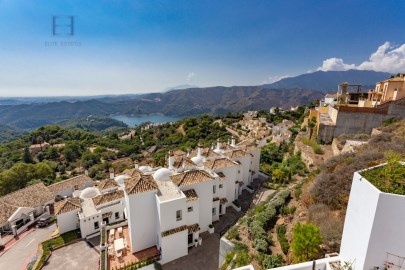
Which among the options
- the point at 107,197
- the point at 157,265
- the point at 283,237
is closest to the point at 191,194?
the point at 157,265

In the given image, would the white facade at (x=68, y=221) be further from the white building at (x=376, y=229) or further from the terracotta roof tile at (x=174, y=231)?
the white building at (x=376, y=229)

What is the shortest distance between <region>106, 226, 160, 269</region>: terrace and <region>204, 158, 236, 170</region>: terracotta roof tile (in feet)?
29.1

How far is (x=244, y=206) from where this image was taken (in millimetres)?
23219

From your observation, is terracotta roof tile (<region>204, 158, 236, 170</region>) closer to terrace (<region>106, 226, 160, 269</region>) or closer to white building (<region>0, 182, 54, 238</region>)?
terrace (<region>106, 226, 160, 269</region>)

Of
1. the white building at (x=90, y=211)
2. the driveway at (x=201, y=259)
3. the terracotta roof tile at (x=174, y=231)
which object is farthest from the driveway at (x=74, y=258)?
the driveway at (x=201, y=259)

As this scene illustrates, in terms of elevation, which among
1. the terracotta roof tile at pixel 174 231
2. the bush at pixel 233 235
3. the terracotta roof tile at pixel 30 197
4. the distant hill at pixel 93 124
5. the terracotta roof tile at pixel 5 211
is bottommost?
the distant hill at pixel 93 124

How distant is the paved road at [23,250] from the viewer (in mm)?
18222

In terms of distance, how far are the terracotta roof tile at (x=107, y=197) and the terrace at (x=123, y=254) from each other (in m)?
4.06

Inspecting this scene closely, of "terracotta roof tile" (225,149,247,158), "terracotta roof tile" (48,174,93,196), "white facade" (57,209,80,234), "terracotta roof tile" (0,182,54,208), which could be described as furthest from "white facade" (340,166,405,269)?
"terracotta roof tile" (0,182,54,208)

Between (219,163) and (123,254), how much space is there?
38.5 feet

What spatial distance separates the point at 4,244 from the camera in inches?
829

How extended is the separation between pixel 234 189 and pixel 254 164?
676 cm

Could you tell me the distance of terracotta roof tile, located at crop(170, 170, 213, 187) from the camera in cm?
1767

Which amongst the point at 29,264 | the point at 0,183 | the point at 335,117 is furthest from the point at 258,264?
the point at 0,183
